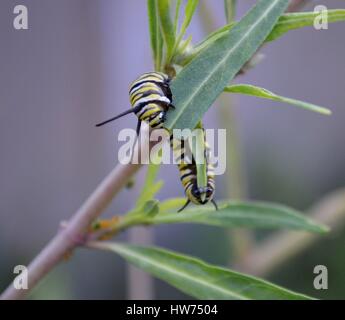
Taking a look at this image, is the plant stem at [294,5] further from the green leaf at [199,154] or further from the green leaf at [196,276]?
the green leaf at [196,276]

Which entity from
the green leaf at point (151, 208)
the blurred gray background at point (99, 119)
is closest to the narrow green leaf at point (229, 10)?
the green leaf at point (151, 208)

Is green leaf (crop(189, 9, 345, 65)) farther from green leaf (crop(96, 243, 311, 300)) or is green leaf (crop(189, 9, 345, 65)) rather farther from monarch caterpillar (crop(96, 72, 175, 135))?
green leaf (crop(96, 243, 311, 300))

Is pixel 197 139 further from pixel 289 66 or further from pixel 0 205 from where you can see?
pixel 289 66

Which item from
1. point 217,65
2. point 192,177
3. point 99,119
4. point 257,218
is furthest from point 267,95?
point 99,119

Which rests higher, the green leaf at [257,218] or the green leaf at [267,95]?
the green leaf at [267,95]

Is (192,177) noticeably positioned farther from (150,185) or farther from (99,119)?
(99,119)
